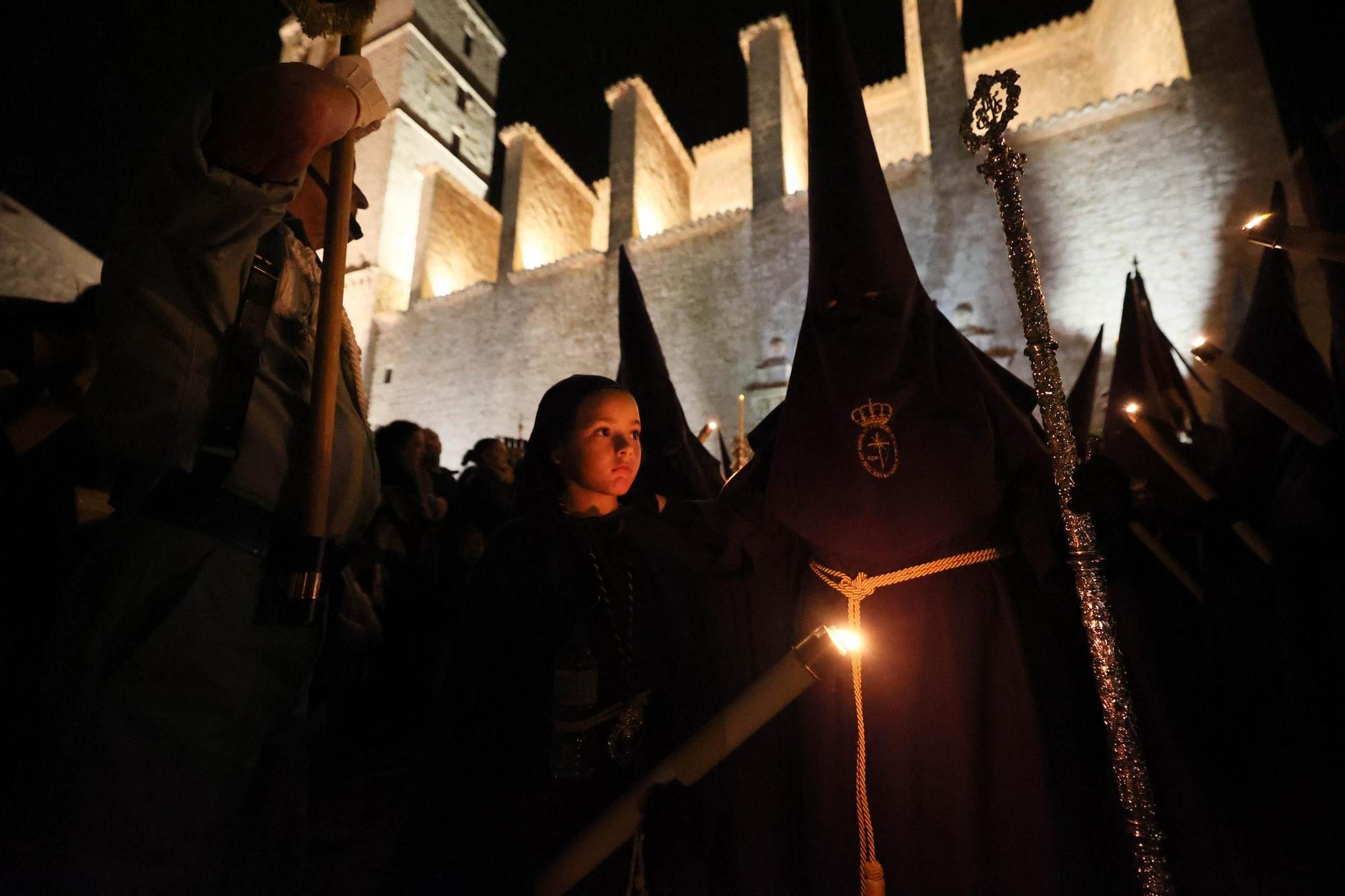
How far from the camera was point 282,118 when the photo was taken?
3.68 ft

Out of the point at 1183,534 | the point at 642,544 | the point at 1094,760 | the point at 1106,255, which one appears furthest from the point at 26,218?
the point at 1106,255

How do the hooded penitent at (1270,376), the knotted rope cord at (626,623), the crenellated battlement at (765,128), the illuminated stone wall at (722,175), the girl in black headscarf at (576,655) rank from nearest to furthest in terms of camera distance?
the girl in black headscarf at (576,655) < the knotted rope cord at (626,623) < the hooded penitent at (1270,376) < the crenellated battlement at (765,128) < the illuminated stone wall at (722,175)

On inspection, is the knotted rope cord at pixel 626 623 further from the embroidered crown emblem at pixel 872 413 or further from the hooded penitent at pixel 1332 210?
the hooded penitent at pixel 1332 210

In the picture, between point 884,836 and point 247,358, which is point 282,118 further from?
point 884,836

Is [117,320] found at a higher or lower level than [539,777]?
higher

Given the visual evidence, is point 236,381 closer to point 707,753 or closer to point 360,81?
point 360,81

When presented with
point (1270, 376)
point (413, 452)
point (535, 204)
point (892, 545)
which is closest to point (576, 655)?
point (892, 545)

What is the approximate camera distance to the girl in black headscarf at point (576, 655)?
132cm

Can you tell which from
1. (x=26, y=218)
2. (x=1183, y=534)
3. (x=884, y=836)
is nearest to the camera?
(x=884, y=836)

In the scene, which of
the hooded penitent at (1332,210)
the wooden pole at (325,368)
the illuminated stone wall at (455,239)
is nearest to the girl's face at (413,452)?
the wooden pole at (325,368)

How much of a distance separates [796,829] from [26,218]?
Answer: 34.2 feet

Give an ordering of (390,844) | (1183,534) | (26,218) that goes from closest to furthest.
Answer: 1. (390,844)
2. (1183,534)
3. (26,218)

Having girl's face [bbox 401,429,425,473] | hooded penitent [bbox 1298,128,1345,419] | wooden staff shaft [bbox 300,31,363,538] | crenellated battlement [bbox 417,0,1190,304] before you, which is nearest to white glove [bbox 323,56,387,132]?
wooden staff shaft [bbox 300,31,363,538]

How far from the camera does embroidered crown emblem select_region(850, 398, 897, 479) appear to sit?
1.76 meters
